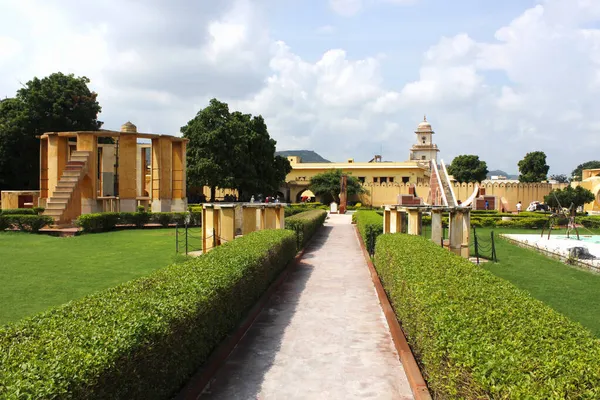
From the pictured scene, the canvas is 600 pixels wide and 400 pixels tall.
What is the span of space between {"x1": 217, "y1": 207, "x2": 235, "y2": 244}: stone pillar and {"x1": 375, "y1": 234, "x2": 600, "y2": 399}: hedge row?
744cm

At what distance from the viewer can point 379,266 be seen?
948 cm

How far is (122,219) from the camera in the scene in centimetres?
2200

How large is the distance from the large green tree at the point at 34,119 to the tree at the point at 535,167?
5485cm

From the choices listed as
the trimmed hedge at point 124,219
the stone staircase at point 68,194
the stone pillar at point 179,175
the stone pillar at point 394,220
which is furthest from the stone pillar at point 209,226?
the stone pillar at point 179,175

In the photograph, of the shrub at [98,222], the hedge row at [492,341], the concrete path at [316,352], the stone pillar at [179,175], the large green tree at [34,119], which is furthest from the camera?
the large green tree at [34,119]

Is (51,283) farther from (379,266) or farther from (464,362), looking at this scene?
(464,362)

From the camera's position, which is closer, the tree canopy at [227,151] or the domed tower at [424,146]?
the tree canopy at [227,151]

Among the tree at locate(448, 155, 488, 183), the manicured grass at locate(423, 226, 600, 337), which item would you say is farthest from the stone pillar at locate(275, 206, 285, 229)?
the tree at locate(448, 155, 488, 183)

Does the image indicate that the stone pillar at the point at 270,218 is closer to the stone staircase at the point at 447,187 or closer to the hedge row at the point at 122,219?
the stone staircase at the point at 447,187

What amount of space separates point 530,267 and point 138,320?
11.0 meters

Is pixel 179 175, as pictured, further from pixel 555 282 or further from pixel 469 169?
pixel 469 169

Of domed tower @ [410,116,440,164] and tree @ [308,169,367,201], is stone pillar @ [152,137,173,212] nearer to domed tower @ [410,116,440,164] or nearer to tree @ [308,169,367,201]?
tree @ [308,169,367,201]

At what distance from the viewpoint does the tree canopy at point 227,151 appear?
35.4 m

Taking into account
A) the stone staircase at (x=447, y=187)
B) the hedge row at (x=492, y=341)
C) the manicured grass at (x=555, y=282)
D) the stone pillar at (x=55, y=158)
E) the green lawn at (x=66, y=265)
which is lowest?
the manicured grass at (x=555, y=282)
